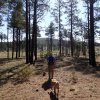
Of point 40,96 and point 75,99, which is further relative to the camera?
point 40,96

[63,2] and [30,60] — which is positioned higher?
[63,2]

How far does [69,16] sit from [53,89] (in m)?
35.2

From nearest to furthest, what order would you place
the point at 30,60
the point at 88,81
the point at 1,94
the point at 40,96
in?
the point at 40,96
the point at 1,94
the point at 88,81
the point at 30,60

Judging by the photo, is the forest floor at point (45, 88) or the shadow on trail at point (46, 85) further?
the shadow on trail at point (46, 85)

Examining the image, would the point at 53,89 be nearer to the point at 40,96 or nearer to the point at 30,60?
the point at 40,96

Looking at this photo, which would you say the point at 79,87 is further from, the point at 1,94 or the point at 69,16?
the point at 69,16

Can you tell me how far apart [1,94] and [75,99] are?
12.3 ft

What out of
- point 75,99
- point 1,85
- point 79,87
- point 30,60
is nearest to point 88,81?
point 79,87

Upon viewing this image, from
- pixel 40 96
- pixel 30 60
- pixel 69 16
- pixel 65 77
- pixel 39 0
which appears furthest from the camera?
pixel 69 16

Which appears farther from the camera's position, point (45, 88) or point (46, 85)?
point (46, 85)

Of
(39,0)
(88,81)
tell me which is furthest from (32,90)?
(39,0)

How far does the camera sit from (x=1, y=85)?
1477 centimetres

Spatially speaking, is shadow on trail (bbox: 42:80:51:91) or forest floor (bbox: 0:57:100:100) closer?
forest floor (bbox: 0:57:100:100)

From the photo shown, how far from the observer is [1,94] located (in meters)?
12.6
